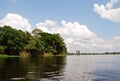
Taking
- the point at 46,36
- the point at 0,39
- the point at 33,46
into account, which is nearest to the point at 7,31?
the point at 0,39

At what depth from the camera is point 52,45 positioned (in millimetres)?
190250

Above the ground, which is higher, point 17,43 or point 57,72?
point 17,43

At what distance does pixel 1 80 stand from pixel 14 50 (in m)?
117

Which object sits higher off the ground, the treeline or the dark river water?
the treeline

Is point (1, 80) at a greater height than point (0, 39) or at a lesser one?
lesser

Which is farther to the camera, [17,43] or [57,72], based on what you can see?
[17,43]

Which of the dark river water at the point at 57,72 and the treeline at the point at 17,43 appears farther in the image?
the treeline at the point at 17,43

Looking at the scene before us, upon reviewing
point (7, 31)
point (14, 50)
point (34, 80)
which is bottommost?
point (34, 80)

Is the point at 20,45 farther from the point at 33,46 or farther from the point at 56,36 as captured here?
the point at 56,36

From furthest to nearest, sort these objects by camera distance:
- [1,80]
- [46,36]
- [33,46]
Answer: [46,36]
[33,46]
[1,80]

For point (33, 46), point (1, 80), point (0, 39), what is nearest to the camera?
point (1, 80)

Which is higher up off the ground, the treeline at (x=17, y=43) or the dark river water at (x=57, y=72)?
the treeline at (x=17, y=43)

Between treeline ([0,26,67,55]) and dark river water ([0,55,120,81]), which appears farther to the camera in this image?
treeline ([0,26,67,55])

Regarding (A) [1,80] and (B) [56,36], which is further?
(B) [56,36]
